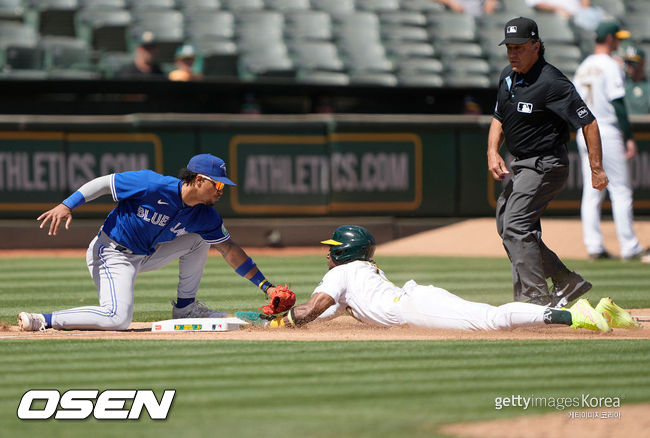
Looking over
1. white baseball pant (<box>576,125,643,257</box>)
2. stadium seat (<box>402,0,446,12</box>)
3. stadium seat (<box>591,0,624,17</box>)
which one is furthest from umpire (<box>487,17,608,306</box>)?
stadium seat (<box>591,0,624,17</box>)

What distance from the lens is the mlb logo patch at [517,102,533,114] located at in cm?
773

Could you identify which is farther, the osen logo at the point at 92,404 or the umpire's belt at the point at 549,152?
the umpire's belt at the point at 549,152

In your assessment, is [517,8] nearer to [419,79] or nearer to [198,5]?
[419,79]

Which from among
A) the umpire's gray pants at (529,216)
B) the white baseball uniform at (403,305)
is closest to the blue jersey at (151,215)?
the white baseball uniform at (403,305)

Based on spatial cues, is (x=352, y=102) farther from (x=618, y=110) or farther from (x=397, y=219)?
(x=618, y=110)

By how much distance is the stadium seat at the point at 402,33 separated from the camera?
62.3ft

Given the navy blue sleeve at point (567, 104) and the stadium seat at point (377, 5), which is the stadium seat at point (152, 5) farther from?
the navy blue sleeve at point (567, 104)

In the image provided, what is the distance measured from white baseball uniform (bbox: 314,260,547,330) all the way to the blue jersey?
1.03 m

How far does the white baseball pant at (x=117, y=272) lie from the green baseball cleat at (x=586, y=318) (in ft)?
8.92

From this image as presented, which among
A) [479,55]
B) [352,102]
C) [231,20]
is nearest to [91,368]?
[352,102]

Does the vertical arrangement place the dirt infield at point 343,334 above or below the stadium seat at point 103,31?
below

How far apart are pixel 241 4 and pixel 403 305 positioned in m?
13.1

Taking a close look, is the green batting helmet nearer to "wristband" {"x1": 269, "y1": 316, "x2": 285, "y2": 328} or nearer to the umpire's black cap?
"wristband" {"x1": 269, "y1": 316, "x2": 285, "y2": 328}

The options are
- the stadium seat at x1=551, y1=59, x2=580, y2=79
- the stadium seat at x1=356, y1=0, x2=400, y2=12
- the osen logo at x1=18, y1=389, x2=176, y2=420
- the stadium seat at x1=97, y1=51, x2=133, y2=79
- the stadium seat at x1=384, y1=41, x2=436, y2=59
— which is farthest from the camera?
the stadium seat at x1=356, y1=0, x2=400, y2=12
